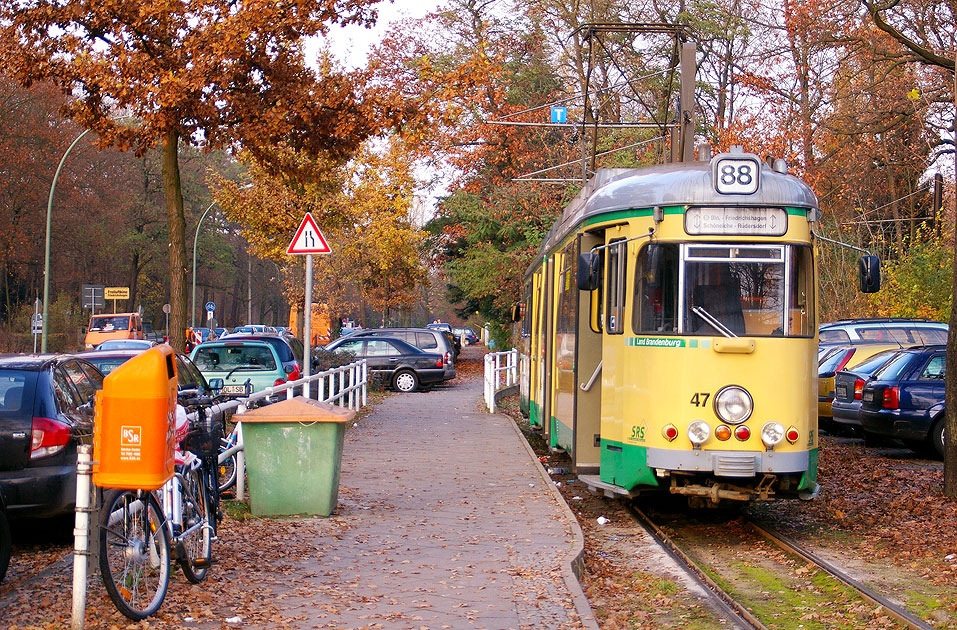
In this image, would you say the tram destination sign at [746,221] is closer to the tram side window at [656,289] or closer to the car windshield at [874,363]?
the tram side window at [656,289]

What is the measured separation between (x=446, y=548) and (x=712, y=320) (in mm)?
3010

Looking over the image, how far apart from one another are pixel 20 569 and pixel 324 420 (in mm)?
2865

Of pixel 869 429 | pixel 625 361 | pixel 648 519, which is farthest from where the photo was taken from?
pixel 869 429

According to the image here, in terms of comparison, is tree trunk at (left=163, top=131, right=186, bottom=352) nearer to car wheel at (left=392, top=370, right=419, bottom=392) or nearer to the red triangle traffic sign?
the red triangle traffic sign

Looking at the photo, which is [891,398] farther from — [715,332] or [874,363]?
[715,332]

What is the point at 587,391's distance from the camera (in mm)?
11523

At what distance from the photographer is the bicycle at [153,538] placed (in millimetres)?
5980

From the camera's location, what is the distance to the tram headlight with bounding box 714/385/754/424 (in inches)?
372

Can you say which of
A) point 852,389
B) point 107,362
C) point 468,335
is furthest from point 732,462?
point 468,335

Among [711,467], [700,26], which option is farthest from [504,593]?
[700,26]

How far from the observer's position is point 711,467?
938 cm

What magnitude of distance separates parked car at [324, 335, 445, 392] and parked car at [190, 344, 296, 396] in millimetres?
11364

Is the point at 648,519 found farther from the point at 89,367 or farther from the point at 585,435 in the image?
the point at 89,367

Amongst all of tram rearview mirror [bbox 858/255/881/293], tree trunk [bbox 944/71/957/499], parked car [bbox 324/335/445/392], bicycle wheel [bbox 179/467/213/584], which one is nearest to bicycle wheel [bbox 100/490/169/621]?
bicycle wheel [bbox 179/467/213/584]
